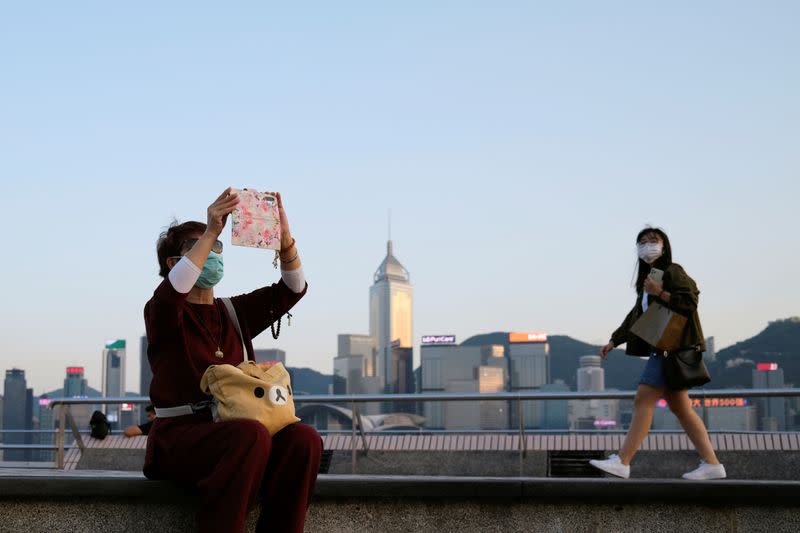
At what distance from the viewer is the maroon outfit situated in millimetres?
3762

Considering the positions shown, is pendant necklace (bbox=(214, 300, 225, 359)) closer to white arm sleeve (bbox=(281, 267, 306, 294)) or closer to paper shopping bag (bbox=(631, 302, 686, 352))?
white arm sleeve (bbox=(281, 267, 306, 294))

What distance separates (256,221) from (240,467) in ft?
3.58

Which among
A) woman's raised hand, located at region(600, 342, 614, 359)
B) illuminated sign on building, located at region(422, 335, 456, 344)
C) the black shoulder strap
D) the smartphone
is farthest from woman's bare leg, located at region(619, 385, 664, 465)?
illuminated sign on building, located at region(422, 335, 456, 344)

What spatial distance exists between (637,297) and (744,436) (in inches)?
225

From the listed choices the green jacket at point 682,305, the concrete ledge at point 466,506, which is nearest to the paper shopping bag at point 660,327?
the green jacket at point 682,305

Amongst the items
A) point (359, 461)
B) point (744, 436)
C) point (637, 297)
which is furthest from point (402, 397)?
point (637, 297)

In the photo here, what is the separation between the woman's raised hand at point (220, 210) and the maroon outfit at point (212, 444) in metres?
0.31

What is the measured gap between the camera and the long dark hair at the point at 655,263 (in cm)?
649

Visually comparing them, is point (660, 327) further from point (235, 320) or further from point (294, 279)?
point (235, 320)

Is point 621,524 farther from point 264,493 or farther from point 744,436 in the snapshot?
→ point 744,436

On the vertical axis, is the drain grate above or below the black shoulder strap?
below

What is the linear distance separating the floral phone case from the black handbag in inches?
112

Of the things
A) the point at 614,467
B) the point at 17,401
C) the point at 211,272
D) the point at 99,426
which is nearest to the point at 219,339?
the point at 211,272

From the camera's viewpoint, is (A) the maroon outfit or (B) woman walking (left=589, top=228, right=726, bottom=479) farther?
(B) woman walking (left=589, top=228, right=726, bottom=479)
